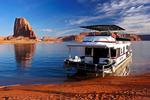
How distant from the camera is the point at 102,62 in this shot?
29.0m

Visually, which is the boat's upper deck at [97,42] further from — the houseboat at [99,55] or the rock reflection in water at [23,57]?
the rock reflection in water at [23,57]

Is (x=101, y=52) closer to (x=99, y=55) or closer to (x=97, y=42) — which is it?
(x=99, y=55)

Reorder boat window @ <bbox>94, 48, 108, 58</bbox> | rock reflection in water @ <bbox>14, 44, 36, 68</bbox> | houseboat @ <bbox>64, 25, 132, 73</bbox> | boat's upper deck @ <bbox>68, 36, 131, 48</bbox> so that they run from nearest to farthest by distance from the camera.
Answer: houseboat @ <bbox>64, 25, 132, 73</bbox> < boat's upper deck @ <bbox>68, 36, 131, 48</bbox> < boat window @ <bbox>94, 48, 108, 58</bbox> < rock reflection in water @ <bbox>14, 44, 36, 68</bbox>

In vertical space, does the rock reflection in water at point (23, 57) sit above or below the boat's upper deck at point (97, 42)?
below

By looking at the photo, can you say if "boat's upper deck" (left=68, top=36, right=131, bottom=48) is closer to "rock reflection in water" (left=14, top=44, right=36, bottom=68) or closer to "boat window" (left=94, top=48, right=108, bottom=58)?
"boat window" (left=94, top=48, right=108, bottom=58)

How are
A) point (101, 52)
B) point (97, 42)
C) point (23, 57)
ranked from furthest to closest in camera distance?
point (23, 57) < point (97, 42) < point (101, 52)

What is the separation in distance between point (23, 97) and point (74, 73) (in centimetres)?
1665

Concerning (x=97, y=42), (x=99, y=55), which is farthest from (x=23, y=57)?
(x=99, y=55)

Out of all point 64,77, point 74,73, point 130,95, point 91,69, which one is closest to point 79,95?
point 130,95

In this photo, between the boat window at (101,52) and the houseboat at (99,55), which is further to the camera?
the boat window at (101,52)

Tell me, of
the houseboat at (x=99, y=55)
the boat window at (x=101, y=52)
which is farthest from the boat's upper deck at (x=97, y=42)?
the boat window at (x=101, y=52)

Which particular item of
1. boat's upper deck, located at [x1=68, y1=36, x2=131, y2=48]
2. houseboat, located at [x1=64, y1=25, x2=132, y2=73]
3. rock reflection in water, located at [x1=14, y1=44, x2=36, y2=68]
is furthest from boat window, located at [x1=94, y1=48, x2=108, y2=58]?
rock reflection in water, located at [x1=14, y1=44, x2=36, y2=68]

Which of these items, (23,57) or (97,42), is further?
(23,57)

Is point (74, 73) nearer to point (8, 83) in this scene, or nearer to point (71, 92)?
point (8, 83)
